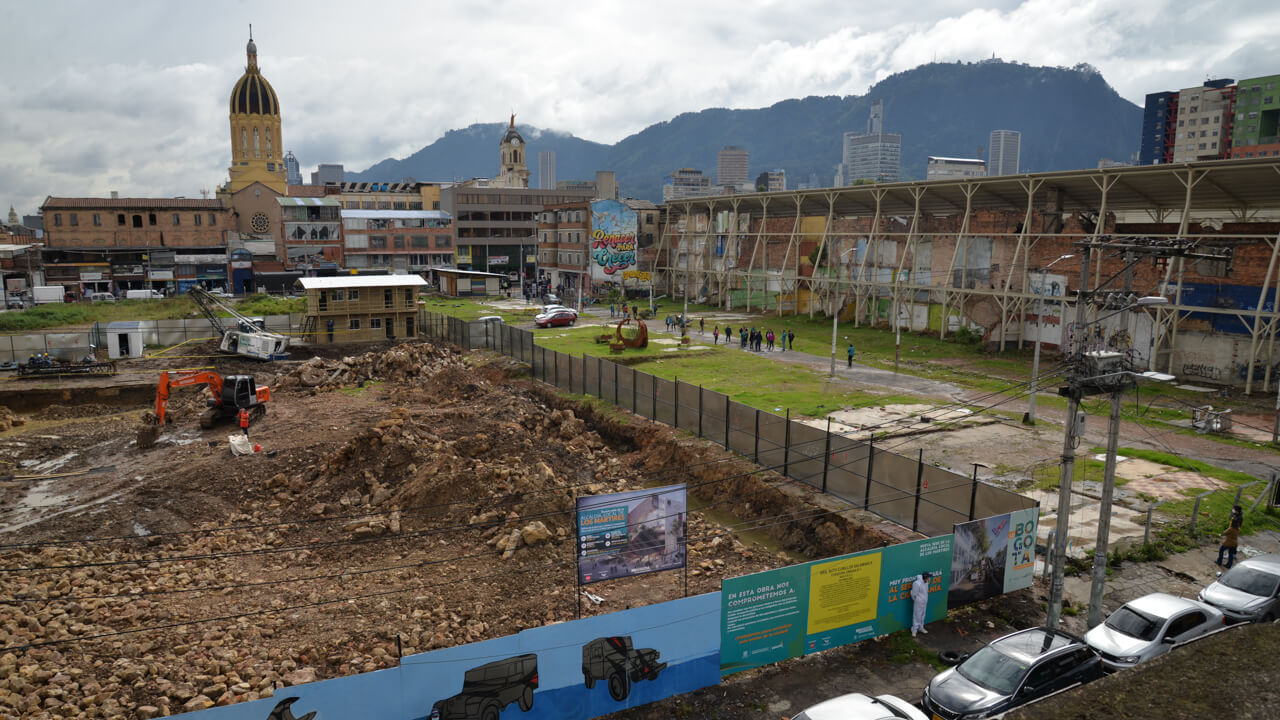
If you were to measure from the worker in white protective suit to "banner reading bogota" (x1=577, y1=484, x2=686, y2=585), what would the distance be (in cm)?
526

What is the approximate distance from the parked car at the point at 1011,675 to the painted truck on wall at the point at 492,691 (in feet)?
24.2

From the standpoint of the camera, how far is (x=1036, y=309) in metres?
51.1

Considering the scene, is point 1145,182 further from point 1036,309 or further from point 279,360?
point 279,360

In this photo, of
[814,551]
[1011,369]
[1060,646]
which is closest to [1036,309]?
[1011,369]

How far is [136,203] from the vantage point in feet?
300

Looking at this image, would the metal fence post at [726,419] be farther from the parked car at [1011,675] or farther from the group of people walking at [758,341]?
the group of people walking at [758,341]

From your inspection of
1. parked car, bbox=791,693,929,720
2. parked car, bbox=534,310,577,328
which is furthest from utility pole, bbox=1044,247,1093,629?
parked car, bbox=534,310,577,328

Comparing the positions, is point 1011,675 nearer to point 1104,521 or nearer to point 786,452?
point 1104,521

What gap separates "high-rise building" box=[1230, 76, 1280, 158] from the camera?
431 feet

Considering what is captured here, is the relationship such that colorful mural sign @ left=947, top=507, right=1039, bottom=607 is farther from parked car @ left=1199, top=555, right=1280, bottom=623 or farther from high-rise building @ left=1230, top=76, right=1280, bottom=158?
high-rise building @ left=1230, top=76, right=1280, bottom=158

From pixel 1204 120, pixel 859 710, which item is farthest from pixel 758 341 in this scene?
pixel 1204 120

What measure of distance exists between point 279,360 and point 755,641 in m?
48.9

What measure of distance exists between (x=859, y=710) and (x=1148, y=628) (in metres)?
7.57

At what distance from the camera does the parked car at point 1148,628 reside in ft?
51.8
